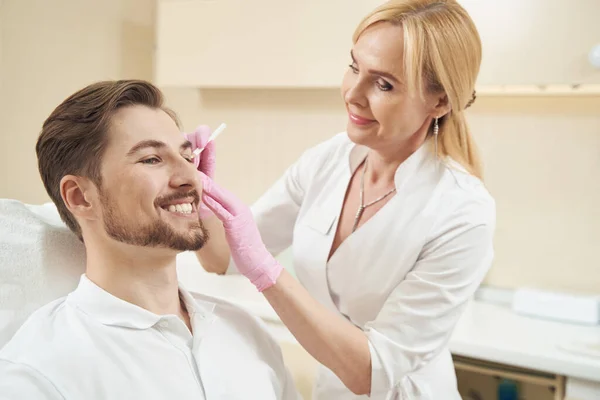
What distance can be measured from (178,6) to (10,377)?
2042mm

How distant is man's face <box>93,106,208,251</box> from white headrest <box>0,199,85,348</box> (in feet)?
0.61

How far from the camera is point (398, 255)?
4.66 ft

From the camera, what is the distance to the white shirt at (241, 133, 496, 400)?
1.34 metres

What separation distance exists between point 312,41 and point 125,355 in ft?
5.29

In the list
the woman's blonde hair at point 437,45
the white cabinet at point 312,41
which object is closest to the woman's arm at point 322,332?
the woman's blonde hair at point 437,45

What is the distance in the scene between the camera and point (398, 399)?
1488 millimetres

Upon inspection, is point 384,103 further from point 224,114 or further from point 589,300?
point 224,114

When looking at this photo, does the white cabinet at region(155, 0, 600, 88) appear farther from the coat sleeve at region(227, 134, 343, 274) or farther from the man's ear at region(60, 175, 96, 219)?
the man's ear at region(60, 175, 96, 219)

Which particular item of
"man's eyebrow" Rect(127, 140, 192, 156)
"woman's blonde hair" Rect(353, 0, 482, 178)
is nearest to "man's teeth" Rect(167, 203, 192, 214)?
"man's eyebrow" Rect(127, 140, 192, 156)

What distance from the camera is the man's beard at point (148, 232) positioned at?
1168mm

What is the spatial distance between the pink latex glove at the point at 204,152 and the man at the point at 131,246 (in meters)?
0.06

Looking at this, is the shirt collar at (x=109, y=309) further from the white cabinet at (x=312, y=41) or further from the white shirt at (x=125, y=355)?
the white cabinet at (x=312, y=41)

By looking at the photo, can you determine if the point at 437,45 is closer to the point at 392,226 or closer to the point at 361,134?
the point at 361,134

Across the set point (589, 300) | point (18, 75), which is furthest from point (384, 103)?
point (18, 75)
